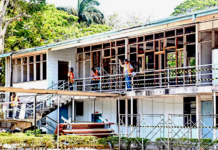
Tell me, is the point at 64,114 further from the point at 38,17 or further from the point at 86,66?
the point at 38,17

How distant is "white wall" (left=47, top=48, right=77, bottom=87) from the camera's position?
1112 inches

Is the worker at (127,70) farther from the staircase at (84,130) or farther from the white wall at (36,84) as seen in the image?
the white wall at (36,84)

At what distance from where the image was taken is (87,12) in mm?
51469

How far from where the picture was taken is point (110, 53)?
2614 centimetres

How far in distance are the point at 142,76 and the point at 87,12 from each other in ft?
93.5

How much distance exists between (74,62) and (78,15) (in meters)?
23.4

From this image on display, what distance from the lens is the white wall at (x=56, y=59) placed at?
28.2m

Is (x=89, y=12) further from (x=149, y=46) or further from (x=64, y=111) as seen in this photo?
(x=149, y=46)

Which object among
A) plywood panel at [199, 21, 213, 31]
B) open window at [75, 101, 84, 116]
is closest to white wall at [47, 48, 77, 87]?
open window at [75, 101, 84, 116]

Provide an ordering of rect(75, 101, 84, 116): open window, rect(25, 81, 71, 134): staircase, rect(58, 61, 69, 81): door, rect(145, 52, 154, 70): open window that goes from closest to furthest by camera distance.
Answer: rect(145, 52, 154, 70): open window
rect(25, 81, 71, 134): staircase
rect(75, 101, 84, 116): open window
rect(58, 61, 69, 81): door

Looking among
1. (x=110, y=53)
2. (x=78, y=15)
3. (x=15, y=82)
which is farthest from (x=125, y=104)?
(x=78, y=15)

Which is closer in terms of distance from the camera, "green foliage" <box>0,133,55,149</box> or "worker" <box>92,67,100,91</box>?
"green foliage" <box>0,133,55,149</box>

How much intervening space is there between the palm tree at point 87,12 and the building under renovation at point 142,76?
20.4 metres

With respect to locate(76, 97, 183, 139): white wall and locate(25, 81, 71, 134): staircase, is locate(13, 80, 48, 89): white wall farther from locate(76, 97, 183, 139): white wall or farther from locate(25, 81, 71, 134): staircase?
locate(76, 97, 183, 139): white wall
